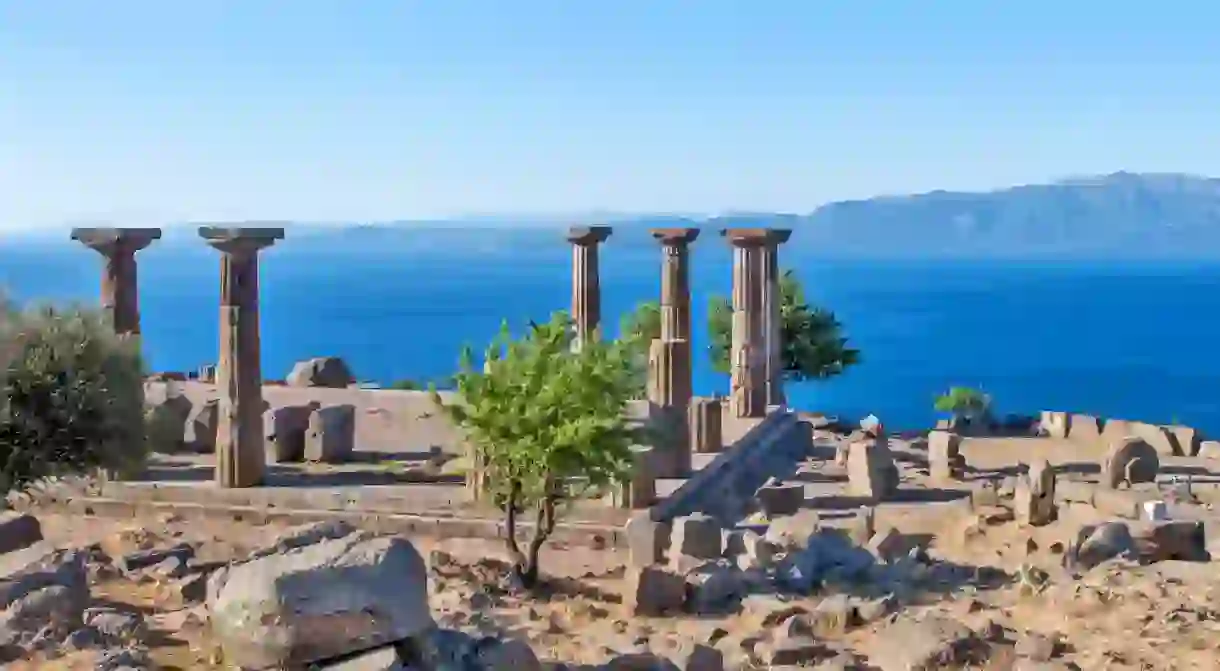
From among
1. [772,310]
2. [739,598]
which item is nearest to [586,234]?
[772,310]

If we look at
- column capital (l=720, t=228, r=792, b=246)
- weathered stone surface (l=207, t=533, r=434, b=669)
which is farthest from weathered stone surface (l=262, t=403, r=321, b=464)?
weathered stone surface (l=207, t=533, r=434, b=669)

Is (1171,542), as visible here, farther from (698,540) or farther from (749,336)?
(749,336)

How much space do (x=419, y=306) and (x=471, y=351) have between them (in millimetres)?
167889

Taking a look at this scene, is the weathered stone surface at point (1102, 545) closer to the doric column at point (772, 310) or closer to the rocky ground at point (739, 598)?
the rocky ground at point (739, 598)

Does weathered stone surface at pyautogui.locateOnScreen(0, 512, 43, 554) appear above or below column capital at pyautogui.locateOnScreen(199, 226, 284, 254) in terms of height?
below

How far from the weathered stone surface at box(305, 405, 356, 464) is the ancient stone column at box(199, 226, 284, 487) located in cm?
207

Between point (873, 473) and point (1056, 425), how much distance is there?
1190 cm

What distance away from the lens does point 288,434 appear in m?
24.2

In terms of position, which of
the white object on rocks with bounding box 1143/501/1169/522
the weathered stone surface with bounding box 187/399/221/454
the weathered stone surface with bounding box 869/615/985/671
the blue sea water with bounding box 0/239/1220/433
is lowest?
the blue sea water with bounding box 0/239/1220/433

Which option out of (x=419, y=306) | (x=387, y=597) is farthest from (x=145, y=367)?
(x=419, y=306)

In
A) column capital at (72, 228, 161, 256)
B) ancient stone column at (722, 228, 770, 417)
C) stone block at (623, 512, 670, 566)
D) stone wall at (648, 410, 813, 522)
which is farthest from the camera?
ancient stone column at (722, 228, 770, 417)

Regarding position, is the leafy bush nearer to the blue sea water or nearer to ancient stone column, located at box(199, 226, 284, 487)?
ancient stone column, located at box(199, 226, 284, 487)

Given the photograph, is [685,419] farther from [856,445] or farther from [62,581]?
[62,581]

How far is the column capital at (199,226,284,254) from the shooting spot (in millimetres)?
20109
